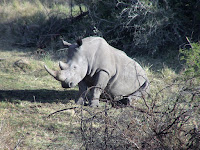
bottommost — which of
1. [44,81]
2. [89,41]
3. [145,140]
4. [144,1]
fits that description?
[44,81]

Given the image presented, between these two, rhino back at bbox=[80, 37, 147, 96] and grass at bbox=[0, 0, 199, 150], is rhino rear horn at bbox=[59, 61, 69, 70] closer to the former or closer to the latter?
rhino back at bbox=[80, 37, 147, 96]

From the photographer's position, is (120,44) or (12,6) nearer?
(120,44)

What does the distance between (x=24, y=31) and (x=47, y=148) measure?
8497mm

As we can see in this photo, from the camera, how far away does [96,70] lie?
6.02 meters

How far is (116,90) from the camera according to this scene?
6391 mm

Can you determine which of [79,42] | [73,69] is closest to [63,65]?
[73,69]

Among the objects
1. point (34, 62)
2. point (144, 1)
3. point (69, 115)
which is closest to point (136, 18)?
point (144, 1)

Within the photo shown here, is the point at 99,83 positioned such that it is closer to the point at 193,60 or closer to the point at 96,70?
the point at 96,70

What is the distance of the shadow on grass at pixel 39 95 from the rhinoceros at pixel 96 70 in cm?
58

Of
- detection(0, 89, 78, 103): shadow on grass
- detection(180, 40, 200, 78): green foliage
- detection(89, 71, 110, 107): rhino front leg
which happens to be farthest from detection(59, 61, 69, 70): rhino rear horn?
detection(180, 40, 200, 78): green foliage

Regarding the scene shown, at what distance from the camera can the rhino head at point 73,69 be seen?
5719 millimetres

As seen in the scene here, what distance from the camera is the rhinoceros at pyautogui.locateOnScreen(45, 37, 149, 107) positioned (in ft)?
19.0

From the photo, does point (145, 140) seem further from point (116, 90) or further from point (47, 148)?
point (116, 90)

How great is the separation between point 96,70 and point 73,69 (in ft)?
1.58
